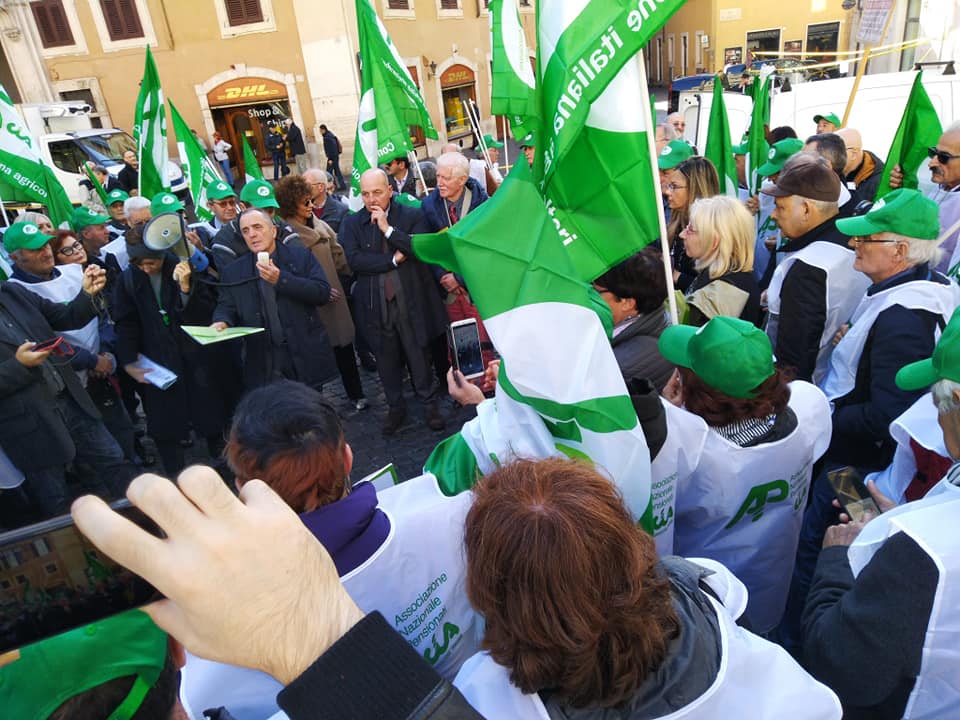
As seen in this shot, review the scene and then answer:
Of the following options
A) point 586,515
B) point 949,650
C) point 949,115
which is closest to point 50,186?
point 586,515

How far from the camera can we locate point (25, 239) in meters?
3.70

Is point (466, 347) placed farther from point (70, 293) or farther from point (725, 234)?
point (70, 293)

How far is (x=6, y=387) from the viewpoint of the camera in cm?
311

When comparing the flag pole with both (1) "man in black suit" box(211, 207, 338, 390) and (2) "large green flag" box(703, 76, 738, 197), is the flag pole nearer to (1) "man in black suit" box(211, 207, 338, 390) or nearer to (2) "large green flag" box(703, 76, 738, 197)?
(1) "man in black suit" box(211, 207, 338, 390)

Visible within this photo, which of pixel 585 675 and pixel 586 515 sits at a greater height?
pixel 586 515

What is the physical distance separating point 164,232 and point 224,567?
3.57 m

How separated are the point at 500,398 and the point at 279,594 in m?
1.06

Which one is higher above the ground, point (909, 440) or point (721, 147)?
point (721, 147)

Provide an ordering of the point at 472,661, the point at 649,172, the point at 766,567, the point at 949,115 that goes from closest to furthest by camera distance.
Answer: the point at 472,661 < the point at 766,567 < the point at 649,172 < the point at 949,115

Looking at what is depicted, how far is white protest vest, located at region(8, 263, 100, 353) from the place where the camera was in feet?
12.4

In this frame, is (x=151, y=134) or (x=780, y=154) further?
(x=151, y=134)

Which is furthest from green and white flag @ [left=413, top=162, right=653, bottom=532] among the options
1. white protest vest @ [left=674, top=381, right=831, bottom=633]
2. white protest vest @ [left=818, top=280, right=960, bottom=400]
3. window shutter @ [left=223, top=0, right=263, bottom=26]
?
window shutter @ [left=223, top=0, right=263, bottom=26]

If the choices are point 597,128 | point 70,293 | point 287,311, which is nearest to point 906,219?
point 597,128

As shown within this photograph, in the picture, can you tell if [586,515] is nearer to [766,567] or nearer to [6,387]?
[766,567]
